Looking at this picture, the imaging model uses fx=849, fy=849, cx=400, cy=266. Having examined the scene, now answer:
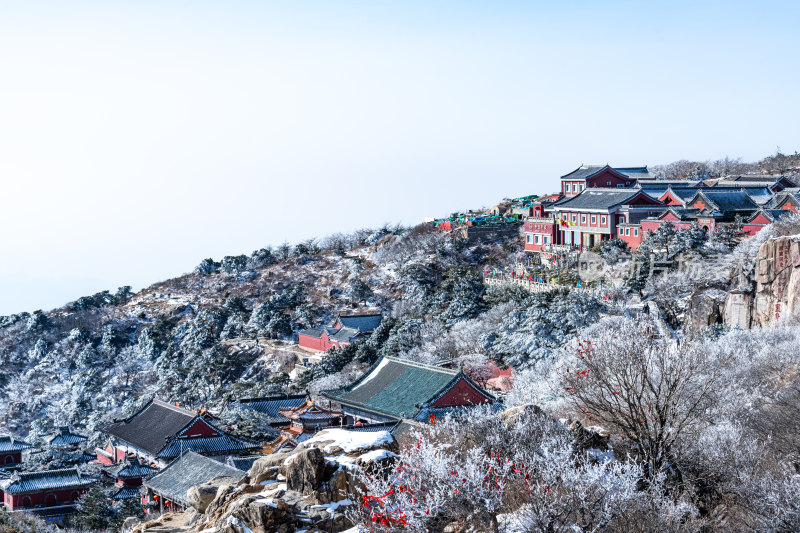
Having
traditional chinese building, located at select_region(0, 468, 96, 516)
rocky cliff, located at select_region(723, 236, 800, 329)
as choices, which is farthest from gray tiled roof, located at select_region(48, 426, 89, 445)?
rocky cliff, located at select_region(723, 236, 800, 329)

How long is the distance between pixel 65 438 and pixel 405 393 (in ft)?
80.2

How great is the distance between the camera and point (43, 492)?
36.7 meters

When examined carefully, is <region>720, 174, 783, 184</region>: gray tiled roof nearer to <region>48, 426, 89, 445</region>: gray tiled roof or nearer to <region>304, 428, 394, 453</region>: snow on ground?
<region>48, 426, 89, 445</region>: gray tiled roof

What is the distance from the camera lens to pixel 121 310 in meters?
73.6

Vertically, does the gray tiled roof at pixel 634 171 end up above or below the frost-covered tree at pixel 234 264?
above

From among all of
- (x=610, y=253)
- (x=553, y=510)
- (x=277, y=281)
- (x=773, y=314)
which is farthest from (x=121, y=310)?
(x=553, y=510)

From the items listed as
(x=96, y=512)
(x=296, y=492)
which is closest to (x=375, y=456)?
(x=296, y=492)

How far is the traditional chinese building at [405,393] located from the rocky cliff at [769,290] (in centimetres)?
1161

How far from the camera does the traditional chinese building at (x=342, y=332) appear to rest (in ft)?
173

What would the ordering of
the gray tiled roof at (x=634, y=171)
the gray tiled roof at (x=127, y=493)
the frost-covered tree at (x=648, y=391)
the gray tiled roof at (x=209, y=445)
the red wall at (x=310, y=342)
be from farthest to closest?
1. the gray tiled roof at (x=634, y=171)
2. the red wall at (x=310, y=342)
3. the gray tiled roof at (x=209, y=445)
4. the gray tiled roof at (x=127, y=493)
5. the frost-covered tree at (x=648, y=391)

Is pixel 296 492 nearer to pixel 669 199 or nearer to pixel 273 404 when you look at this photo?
pixel 273 404

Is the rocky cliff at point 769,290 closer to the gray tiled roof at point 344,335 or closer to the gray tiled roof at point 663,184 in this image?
the gray tiled roof at point 663,184

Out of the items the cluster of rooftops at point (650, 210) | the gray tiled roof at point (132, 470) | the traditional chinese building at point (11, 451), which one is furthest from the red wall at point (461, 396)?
the traditional chinese building at point (11, 451)

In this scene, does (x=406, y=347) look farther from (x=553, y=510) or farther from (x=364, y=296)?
(x=553, y=510)
